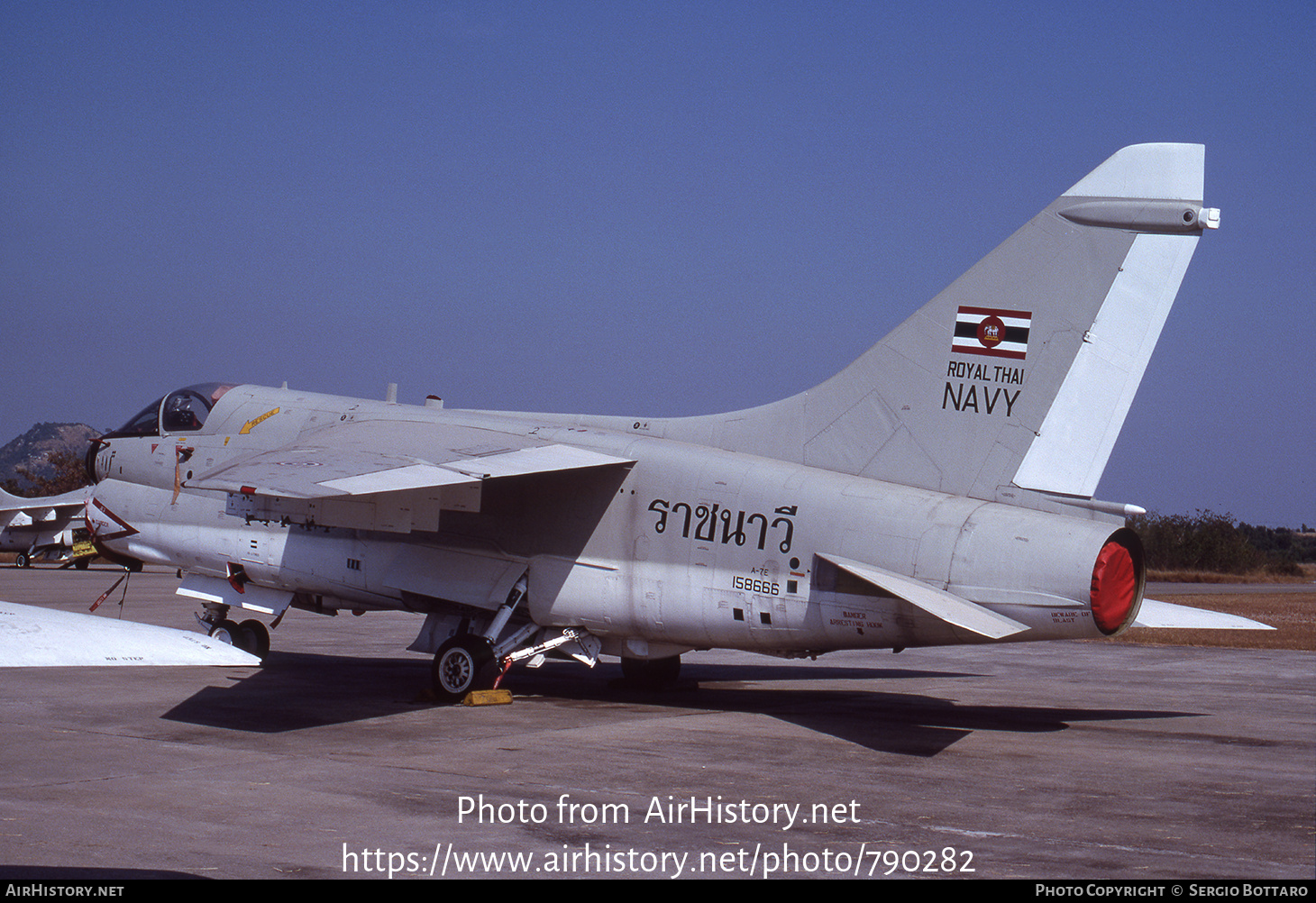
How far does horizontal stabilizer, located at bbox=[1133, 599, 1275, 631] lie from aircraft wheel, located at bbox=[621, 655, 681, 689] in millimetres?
5315

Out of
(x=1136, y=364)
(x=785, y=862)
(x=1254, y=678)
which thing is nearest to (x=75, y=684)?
(x=785, y=862)

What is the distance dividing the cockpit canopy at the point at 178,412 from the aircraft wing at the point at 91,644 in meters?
11.1

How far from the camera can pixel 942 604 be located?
9297mm

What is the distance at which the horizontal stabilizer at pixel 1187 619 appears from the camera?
41.7ft

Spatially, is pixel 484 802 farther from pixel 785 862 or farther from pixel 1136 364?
pixel 1136 364

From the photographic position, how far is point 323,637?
807 inches

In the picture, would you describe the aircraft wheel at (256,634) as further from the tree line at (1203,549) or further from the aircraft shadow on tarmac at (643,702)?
the tree line at (1203,549)


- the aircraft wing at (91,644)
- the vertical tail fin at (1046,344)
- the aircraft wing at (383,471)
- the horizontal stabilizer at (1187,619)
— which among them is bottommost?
the horizontal stabilizer at (1187,619)

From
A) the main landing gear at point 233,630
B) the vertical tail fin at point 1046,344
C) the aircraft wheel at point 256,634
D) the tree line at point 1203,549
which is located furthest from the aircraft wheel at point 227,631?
the tree line at point 1203,549

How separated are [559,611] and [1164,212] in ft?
23.4

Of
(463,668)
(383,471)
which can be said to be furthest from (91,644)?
(463,668)

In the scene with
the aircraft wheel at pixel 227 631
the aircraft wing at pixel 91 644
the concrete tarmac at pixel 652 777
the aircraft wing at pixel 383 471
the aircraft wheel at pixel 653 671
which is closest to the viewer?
the aircraft wing at pixel 91 644

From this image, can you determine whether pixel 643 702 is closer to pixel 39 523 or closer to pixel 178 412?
pixel 178 412

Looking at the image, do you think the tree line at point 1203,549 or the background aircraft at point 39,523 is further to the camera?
the tree line at point 1203,549
